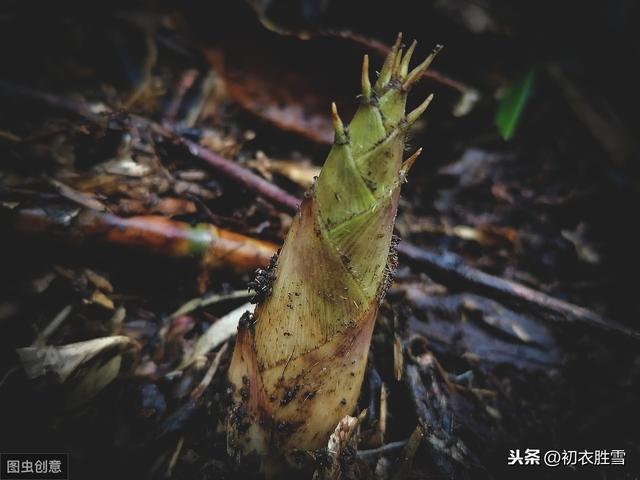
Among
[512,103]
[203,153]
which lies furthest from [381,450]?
[512,103]

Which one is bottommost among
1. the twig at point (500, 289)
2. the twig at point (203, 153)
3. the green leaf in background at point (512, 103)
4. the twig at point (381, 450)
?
the twig at point (381, 450)

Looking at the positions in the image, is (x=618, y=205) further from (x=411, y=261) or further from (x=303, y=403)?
(x=303, y=403)

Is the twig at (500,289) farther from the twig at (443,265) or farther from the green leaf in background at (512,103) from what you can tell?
the green leaf in background at (512,103)

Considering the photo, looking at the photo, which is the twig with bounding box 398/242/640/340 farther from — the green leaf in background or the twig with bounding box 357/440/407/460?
the green leaf in background

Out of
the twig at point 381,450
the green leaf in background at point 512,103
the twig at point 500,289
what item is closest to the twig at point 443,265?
the twig at point 500,289

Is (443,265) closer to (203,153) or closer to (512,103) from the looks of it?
(203,153)

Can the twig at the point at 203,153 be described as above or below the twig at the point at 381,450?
above

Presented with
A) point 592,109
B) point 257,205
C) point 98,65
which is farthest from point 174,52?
point 592,109

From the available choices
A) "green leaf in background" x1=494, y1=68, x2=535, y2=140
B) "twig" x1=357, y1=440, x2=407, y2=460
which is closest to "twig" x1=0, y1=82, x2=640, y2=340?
"twig" x1=357, y1=440, x2=407, y2=460
